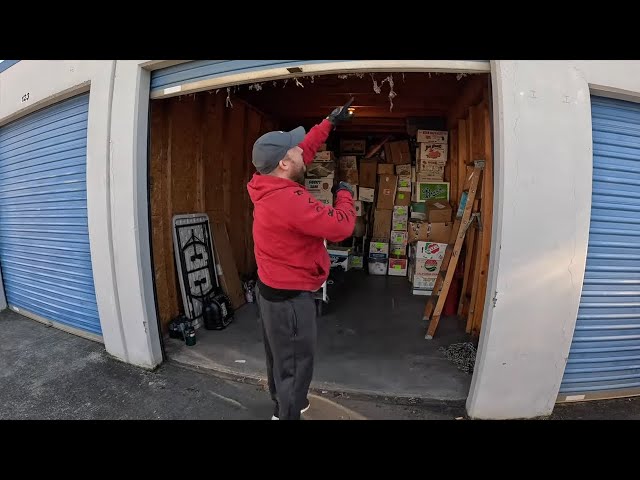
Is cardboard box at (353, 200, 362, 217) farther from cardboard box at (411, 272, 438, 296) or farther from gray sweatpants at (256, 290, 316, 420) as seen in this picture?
gray sweatpants at (256, 290, 316, 420)

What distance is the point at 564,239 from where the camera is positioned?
220 centimetres

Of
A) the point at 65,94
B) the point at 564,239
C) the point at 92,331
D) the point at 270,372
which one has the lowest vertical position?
the point at 92,331

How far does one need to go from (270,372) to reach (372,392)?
1041mm

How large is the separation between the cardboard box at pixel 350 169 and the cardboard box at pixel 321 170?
39.1 inches

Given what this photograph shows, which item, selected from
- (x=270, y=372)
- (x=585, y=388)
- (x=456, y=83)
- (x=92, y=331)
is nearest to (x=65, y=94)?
(x=92, y=331)

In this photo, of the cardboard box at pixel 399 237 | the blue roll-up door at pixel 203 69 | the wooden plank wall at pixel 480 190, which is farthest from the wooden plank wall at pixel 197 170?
the wooden plank wall at pixel 480 190

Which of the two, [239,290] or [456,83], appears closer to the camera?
[456,83]

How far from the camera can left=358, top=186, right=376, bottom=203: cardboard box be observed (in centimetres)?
714

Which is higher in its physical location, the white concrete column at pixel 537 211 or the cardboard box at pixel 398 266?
the white concrete column at pixel 537 211

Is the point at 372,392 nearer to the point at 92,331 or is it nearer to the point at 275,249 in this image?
the point at 275,249

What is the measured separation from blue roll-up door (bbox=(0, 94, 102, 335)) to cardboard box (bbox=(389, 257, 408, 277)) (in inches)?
208

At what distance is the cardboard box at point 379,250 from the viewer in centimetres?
682

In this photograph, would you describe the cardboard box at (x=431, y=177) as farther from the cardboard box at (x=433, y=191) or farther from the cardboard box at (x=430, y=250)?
the cardboard box at (x=430, y=250)

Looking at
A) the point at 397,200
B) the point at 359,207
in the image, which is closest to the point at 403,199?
the point at 397,200
